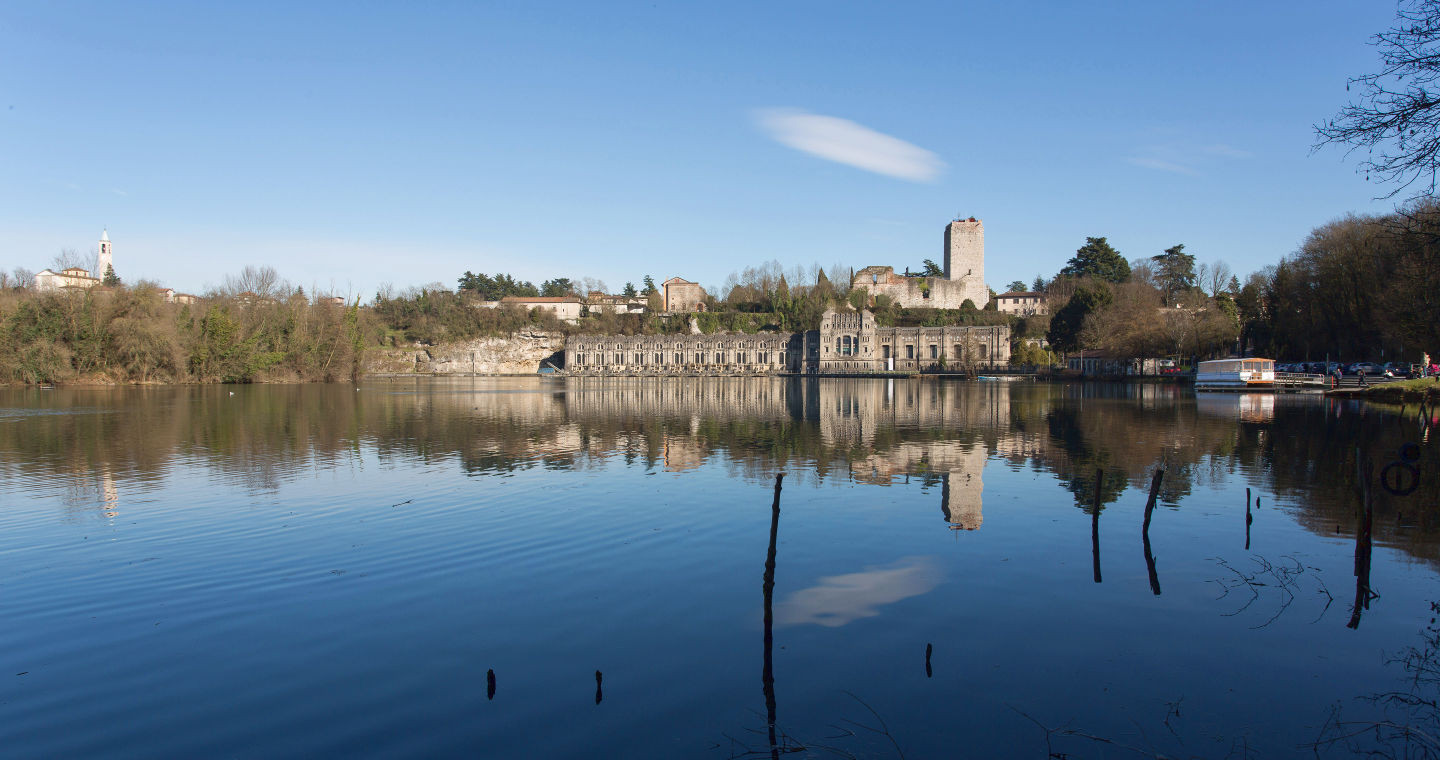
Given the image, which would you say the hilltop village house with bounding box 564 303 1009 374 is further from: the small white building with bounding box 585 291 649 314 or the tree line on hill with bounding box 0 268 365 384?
the tree line on hill with bounding box 0 268 365 384

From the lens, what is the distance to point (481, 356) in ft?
382

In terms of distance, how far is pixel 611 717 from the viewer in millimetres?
6055

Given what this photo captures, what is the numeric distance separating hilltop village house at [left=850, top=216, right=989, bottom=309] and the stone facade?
30041 millimetres

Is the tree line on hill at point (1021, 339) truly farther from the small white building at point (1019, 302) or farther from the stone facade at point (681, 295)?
the stone facade at point (681, 295)

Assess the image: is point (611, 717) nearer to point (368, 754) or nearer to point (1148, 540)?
point (368, 754)

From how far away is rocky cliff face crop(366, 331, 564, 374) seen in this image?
361 ft

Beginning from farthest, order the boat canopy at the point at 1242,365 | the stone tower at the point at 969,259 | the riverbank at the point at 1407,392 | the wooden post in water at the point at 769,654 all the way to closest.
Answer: the stone tower at the point at 969,259 → the boat canopy at the point at 1242,365 → the riverbank at the point at 1407,392 → the wooden post in water at the point at 769,654

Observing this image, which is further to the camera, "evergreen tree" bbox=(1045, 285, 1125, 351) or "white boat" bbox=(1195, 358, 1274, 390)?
"evergreen tree" bbox=(1045, 285, 1125, 351)

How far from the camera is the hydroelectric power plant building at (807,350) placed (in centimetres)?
8994

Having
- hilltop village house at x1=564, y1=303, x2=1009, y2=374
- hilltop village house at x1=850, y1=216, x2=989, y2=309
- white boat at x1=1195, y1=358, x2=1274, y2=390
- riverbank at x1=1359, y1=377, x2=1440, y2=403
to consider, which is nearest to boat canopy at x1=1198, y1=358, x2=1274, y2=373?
white boat at x1=1195, y1=358, x2=1274, y2=390

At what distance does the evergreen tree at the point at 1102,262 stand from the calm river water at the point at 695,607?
8126 cm

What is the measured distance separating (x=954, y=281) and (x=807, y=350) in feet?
73.6

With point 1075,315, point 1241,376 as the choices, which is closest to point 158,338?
point 1241,376

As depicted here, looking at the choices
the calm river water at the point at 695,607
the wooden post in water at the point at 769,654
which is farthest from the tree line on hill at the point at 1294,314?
the wooden post in water at the point at 769,654
